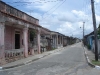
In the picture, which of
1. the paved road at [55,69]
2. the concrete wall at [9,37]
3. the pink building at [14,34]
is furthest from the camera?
the concrete wall at [9,37]

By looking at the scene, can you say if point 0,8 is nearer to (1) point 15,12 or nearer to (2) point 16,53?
(1) point 15,12

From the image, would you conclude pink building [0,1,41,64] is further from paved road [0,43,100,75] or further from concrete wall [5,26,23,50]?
paved road [0,43,100,75]

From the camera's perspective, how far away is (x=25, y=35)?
739 inches

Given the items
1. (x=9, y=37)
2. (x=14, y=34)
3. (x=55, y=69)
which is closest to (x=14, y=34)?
(x=14, y=34)

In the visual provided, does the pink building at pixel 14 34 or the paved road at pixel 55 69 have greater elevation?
the pink building at pixel 14 34

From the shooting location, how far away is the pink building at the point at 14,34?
13639mm

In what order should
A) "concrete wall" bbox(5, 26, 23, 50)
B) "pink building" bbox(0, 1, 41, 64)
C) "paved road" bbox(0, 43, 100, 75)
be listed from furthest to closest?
"concrete wall" bbox(5, 26, 23, 50) < "pink building" bbox(0, 1, 41, 64) < "paved road" bbox(0, 43, 100, 75)

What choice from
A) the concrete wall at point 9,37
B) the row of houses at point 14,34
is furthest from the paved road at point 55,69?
the concrete wall at point 9,37

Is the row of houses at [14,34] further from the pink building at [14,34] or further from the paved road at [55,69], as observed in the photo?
the paved road at [55,69]

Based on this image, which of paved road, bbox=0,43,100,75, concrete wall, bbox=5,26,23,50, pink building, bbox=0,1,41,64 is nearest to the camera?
paved road, bbox=0,43,100,75

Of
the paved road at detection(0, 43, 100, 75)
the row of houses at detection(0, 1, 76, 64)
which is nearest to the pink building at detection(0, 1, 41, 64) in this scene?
the row of houses at detection(0, 1, 76, 64)

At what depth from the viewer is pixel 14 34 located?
62.0 ft

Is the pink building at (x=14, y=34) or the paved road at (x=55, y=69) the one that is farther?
Result: the pink building at (x=14, y=34)

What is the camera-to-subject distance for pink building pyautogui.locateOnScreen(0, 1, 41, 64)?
1364 centimetres
